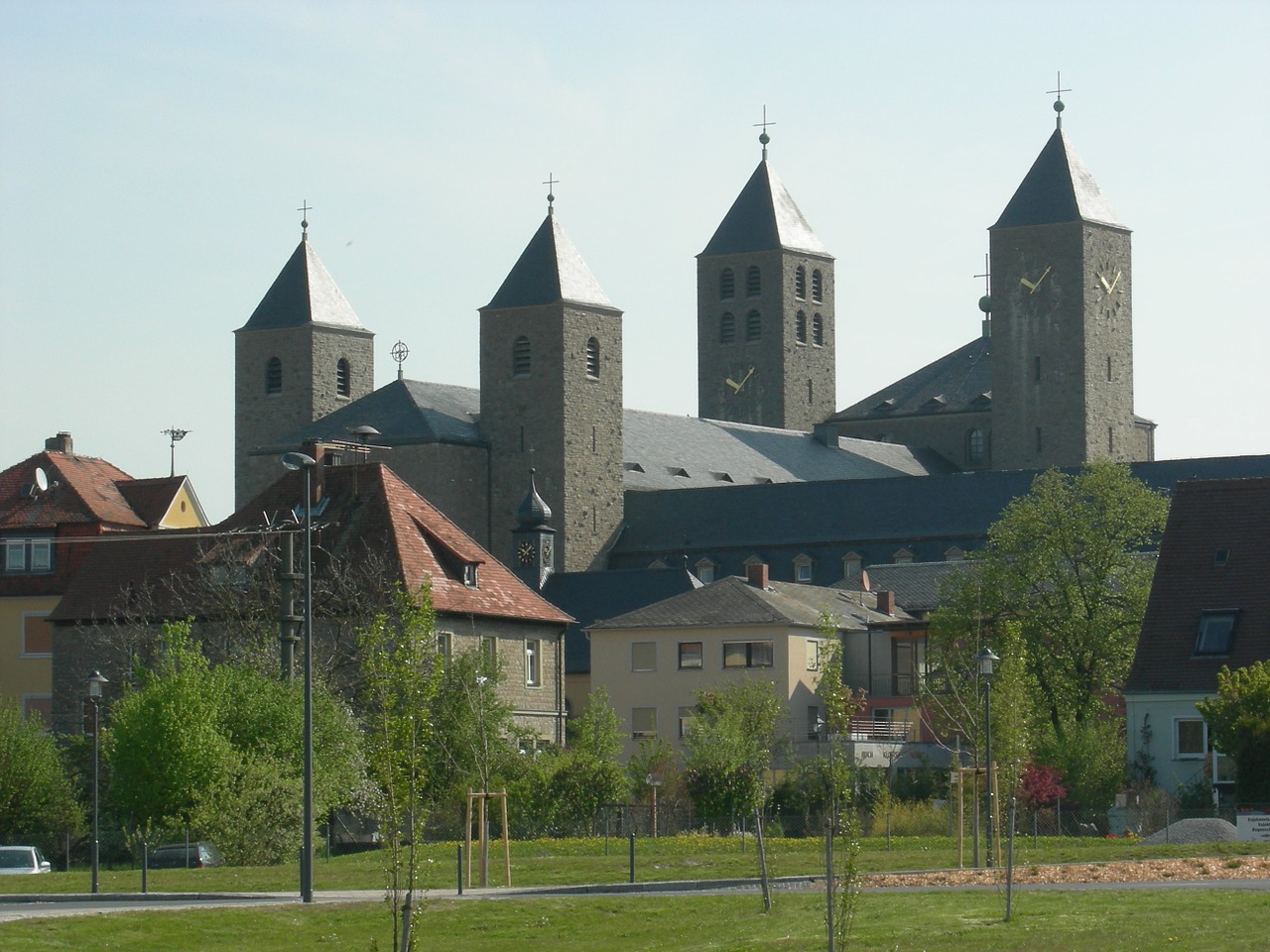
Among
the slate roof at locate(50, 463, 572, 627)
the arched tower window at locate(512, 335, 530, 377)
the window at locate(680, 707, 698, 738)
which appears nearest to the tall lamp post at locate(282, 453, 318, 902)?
the slate roof at locate(50, 463, 572, 627)

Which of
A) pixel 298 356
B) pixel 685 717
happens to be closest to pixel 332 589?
pixel 685 717

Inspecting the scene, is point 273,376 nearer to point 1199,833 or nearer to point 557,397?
point 557,397

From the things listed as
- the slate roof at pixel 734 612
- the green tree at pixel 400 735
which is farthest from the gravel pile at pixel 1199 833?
the slate roof at pixel 734 612

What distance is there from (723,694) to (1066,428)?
155 ft

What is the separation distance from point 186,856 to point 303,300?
242 feet

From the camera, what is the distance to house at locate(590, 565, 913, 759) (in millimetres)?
71062

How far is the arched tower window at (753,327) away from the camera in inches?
5000

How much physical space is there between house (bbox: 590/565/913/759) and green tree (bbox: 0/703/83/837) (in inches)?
956

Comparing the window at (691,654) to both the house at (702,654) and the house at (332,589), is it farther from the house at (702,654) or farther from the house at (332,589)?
the house at (332,589)

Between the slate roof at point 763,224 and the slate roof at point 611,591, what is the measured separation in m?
40.0

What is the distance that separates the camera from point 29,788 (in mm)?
47812

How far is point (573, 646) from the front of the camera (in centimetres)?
8362

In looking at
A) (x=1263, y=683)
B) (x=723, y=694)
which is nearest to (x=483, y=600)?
(x=723, y=694)

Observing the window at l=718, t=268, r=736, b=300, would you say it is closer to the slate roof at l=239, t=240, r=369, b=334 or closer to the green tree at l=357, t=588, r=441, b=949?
the slate roof at l=239, t=240, r=369, b=334
